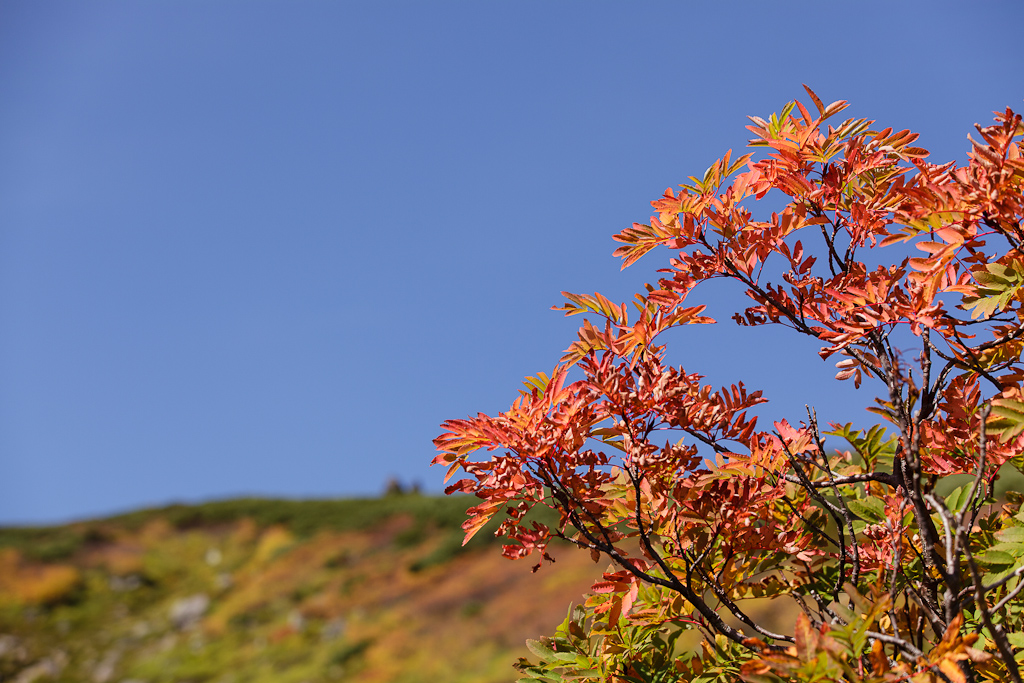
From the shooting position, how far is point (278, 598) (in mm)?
12953

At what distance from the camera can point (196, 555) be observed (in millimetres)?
16500

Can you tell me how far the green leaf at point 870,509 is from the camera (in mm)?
1356

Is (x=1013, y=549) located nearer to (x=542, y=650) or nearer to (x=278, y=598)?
(x=542, y=650)

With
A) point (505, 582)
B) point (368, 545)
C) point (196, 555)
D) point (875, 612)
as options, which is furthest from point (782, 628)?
point (196, 555)

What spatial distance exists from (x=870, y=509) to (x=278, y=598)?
13.7m

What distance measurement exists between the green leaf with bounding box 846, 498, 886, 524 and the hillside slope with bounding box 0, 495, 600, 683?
7110mm

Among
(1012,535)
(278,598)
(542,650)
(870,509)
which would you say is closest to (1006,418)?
(1012,535)

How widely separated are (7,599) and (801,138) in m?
17.2

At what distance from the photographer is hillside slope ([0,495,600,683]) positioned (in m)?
9.59

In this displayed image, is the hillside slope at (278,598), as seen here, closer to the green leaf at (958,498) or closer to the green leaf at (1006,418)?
the green leaf at (958,498)

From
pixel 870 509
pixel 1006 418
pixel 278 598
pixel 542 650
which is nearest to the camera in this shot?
pixel 1006 418

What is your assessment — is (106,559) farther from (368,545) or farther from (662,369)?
(662,369)

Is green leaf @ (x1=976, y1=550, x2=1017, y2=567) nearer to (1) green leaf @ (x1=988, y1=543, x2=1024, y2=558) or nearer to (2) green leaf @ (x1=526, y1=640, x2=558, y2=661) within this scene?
(1) green leaf @ (x1=988, y1=543, x2=1024, y2=558)

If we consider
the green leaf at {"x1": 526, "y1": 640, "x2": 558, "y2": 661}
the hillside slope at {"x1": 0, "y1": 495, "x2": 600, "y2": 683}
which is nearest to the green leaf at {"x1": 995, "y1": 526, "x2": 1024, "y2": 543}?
the green leaf at {"x1": 526, "y1": 640, "x2": 558, "y2": 661}
